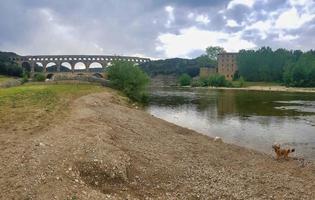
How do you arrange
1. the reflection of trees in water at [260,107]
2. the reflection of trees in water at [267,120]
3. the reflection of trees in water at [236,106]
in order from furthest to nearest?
the reflection of trees in water at [260,107] < the reflection of trees in water at [236,106] < the reflection of trees in water at [267,120]

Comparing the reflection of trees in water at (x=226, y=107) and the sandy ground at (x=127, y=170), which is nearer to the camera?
the sandy ground at (x=127, y=170)

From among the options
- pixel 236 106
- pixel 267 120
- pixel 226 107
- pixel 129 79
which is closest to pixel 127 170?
pixel 267 120

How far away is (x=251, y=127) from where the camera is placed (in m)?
45.9

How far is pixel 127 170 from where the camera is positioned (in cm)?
2005

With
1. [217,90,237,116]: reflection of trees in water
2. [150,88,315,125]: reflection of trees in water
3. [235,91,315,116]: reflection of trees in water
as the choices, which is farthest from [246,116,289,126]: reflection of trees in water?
[217,90,237,116]: reflection of trees in water

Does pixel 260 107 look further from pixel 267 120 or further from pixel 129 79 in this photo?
pixel 129 79

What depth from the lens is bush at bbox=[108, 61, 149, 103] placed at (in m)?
92.4

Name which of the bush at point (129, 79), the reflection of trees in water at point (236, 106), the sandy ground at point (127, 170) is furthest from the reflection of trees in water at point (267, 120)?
the bush at point (129, 79)

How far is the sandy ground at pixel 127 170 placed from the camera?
53.7 feet

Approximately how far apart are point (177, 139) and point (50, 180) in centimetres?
1743

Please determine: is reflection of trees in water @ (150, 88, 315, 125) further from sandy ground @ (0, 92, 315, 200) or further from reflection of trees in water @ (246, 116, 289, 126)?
sandy ground @ (0, 92, 315, 200)

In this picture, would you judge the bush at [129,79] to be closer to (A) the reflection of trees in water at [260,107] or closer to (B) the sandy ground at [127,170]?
(A) the reflection of trees in water at [260,107]

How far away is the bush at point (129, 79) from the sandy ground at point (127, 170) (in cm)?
6376

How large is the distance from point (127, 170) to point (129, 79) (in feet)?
244
